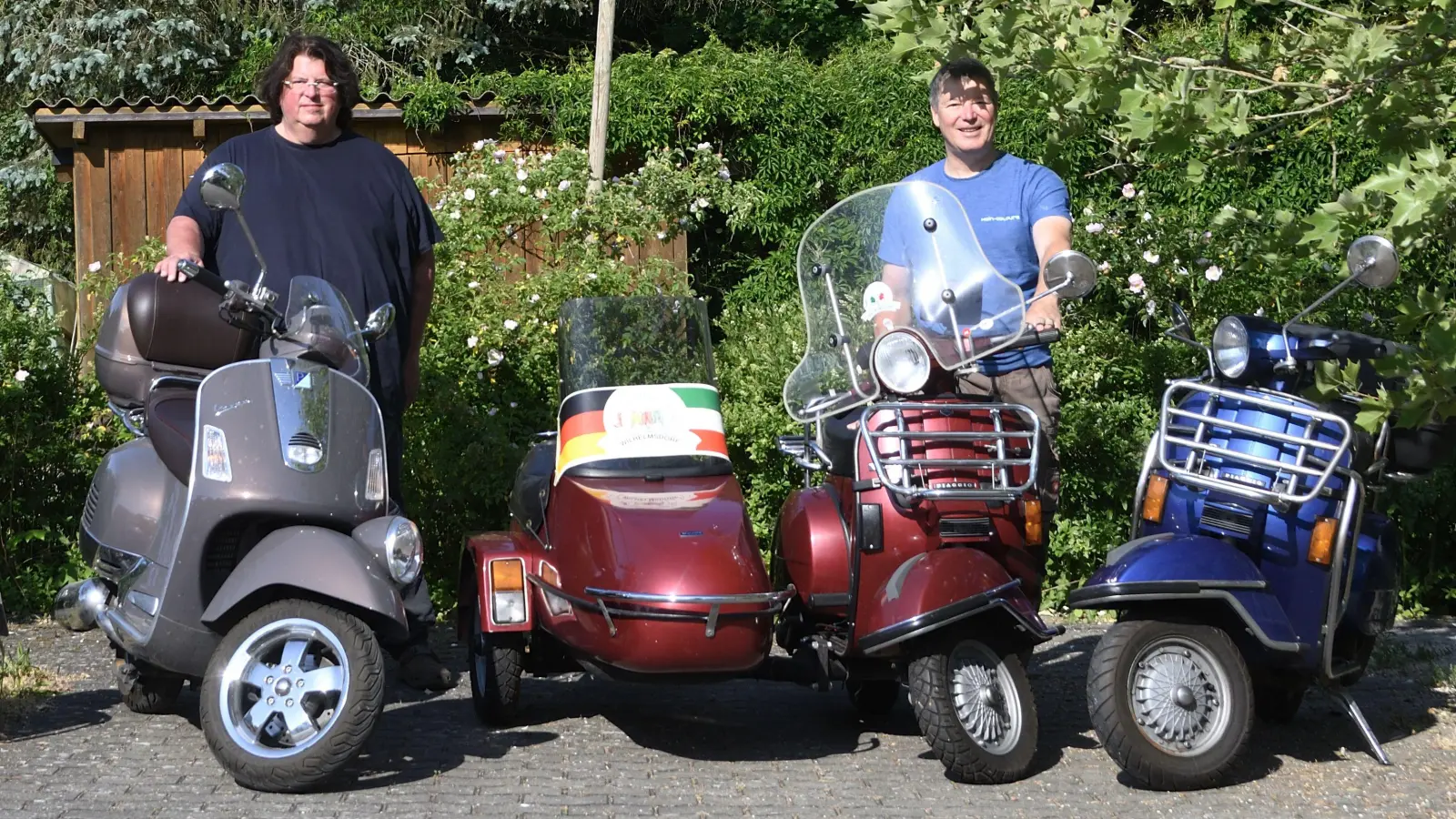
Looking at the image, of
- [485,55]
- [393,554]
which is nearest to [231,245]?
[393,554]

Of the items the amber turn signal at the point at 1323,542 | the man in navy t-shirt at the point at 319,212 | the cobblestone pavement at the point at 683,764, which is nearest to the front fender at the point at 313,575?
the cobblestone pavement at the point at 683,764

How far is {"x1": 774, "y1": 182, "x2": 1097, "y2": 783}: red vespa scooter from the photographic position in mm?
4406

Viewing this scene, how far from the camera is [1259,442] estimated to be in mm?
4766

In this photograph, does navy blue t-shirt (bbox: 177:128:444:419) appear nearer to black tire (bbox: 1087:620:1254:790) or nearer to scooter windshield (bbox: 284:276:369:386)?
scooter windshield (bbox: 284:276:369:386)

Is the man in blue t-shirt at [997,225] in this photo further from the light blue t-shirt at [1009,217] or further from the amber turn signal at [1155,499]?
the amber turn signal at [1155,499]

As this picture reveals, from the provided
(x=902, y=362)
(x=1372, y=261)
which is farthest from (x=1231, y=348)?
(x=902, y=362)

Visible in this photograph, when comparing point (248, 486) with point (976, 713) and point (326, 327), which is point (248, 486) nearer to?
point (326, 327)

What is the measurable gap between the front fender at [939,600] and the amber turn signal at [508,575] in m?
1.03

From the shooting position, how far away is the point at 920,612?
14.2ft

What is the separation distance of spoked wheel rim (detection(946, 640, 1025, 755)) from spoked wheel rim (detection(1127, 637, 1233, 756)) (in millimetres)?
329

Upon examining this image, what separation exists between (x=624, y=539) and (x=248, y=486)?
1.02 meters

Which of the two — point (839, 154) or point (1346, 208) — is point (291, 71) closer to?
point (1346, 208)

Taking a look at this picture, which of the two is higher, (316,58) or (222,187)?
(316,58)

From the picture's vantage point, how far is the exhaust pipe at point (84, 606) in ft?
15.2
